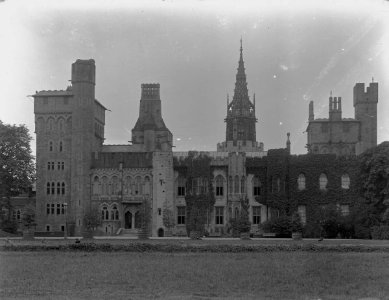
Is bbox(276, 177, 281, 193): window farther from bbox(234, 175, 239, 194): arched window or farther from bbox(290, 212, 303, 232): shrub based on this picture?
bbox(290, 212, 303, 232): shrub

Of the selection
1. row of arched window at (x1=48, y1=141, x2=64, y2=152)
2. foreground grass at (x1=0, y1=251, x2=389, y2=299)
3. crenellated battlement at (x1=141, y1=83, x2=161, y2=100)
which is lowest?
foreground grass at (x1=0, y1=251, x2=389, y2=299)

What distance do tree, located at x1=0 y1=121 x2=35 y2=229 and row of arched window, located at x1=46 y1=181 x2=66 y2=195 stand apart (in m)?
6.31

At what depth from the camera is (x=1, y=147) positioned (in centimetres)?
6056

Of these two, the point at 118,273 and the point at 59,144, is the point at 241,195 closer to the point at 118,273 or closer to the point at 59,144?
the point at 59,144

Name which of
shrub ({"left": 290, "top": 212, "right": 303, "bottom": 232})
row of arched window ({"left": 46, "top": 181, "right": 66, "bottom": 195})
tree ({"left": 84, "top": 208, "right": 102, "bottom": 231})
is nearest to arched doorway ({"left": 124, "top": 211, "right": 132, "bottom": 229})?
tree ({"left": 84, "top": 208, "right": 102, "bottom": 231})

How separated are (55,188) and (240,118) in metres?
41.4

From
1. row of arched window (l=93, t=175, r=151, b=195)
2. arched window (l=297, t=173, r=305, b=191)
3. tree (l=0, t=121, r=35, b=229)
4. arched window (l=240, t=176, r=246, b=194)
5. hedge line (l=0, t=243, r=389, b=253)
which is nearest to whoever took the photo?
hedge line (l=0, t=243, r=389, b=253)

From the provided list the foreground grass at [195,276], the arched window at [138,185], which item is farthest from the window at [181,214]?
the foreground grass at [195,276]

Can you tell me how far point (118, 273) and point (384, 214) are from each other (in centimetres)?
2825

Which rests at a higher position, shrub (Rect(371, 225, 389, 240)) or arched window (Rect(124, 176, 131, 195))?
arched window (Rect(124, 176, 131, 195))

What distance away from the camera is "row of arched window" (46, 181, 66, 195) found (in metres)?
68.2

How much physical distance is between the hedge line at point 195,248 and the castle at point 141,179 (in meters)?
27.1

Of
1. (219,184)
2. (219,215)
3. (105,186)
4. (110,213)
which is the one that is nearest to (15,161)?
(105,186)

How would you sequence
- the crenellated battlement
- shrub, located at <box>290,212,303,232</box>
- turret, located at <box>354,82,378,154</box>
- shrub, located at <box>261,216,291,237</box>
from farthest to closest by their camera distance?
the crenellated battlement → turret, located at <box>354,82,378,154</box> → shrub, located at <box>261,216,291,237</box> → shrub, located at <box>290,212,303,232</box>
